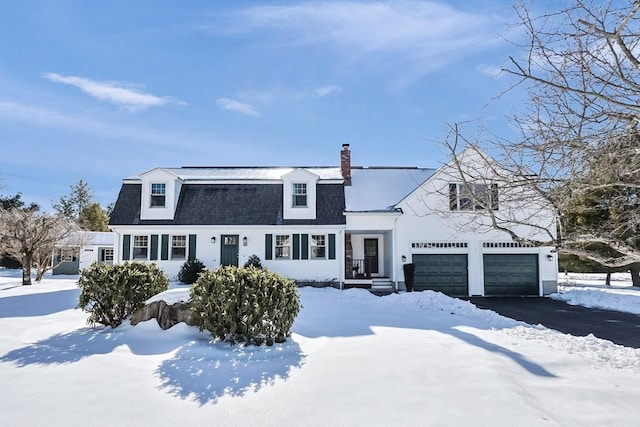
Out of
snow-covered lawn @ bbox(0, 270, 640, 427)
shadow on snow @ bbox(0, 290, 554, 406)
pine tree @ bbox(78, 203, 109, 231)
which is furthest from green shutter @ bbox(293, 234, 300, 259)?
pine tree @ bbox(78, 203, 109, 231)

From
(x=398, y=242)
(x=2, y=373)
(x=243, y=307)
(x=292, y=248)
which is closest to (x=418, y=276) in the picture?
(x=398, y=242)

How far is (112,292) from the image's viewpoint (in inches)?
314

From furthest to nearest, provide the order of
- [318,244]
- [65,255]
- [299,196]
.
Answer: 1. [65,255]
2. [299,196]
3. [318,244]

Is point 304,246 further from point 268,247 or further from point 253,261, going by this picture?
point 253,261

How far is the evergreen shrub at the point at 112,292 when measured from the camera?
26.3 feet

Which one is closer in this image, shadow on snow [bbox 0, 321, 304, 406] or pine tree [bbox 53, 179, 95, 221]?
shadow on snow [bbox 0, 321, 304, 406]

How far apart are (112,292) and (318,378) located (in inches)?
195

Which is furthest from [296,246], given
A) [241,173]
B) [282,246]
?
[241,173]

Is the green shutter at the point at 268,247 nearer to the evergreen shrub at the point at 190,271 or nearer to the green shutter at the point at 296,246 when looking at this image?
the green shutter at the point at 296,246

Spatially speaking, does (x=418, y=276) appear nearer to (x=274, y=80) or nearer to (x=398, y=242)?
(x=398, y=242)

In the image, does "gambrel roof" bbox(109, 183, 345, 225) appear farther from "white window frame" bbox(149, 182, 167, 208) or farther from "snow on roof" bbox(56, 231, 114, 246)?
"snow on roof" bbox(56, 231, 114, 246)

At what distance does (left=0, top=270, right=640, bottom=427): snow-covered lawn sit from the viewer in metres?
4.11

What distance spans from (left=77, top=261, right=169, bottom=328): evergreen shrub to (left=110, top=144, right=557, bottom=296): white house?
10049mm

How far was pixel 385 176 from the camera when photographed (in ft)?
69.8
